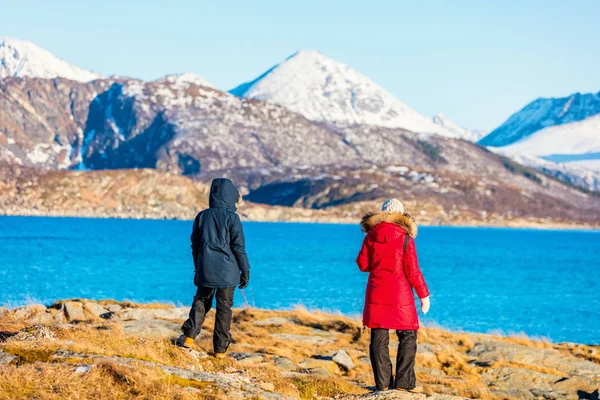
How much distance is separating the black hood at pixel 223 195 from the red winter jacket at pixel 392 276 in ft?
7.68

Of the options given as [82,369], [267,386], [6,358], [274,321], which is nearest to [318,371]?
[267,386]

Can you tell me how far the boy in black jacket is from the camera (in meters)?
12.2

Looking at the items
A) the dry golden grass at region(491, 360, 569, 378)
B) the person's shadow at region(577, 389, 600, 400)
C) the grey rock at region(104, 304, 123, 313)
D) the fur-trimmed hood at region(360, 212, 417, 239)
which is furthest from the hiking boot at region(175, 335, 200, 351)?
the grey rock at region(104, 304, 123, 313)

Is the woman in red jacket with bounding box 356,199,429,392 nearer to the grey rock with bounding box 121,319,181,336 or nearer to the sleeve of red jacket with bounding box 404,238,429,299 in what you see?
the sleeve of red jacket with bounding box 404,238,429,299

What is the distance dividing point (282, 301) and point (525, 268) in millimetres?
64939

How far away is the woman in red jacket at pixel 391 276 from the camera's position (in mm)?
11156

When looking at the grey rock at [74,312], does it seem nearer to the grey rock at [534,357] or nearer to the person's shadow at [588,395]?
the grey rock at [534,357]

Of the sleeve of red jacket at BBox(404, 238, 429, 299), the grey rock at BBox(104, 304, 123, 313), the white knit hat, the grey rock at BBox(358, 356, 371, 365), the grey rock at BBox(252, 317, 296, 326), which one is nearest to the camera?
the sleeve of red jacket at BBox(404, 238, 429, 299)

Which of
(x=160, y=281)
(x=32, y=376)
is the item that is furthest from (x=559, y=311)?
(x=32, y=376)

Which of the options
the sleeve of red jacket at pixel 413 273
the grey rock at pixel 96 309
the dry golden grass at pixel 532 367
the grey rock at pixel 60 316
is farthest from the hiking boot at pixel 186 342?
the dry golden grass at pixel 532 367

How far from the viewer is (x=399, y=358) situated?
38.2 ft

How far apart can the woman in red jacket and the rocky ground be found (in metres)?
0.99

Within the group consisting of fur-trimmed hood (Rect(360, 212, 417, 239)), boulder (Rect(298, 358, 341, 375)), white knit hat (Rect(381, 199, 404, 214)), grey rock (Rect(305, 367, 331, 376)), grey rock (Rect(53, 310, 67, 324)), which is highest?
white knit hat (Rect(381, 199, 404, 214))

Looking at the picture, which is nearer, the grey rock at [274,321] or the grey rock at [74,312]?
the grey rock at [74,312]
